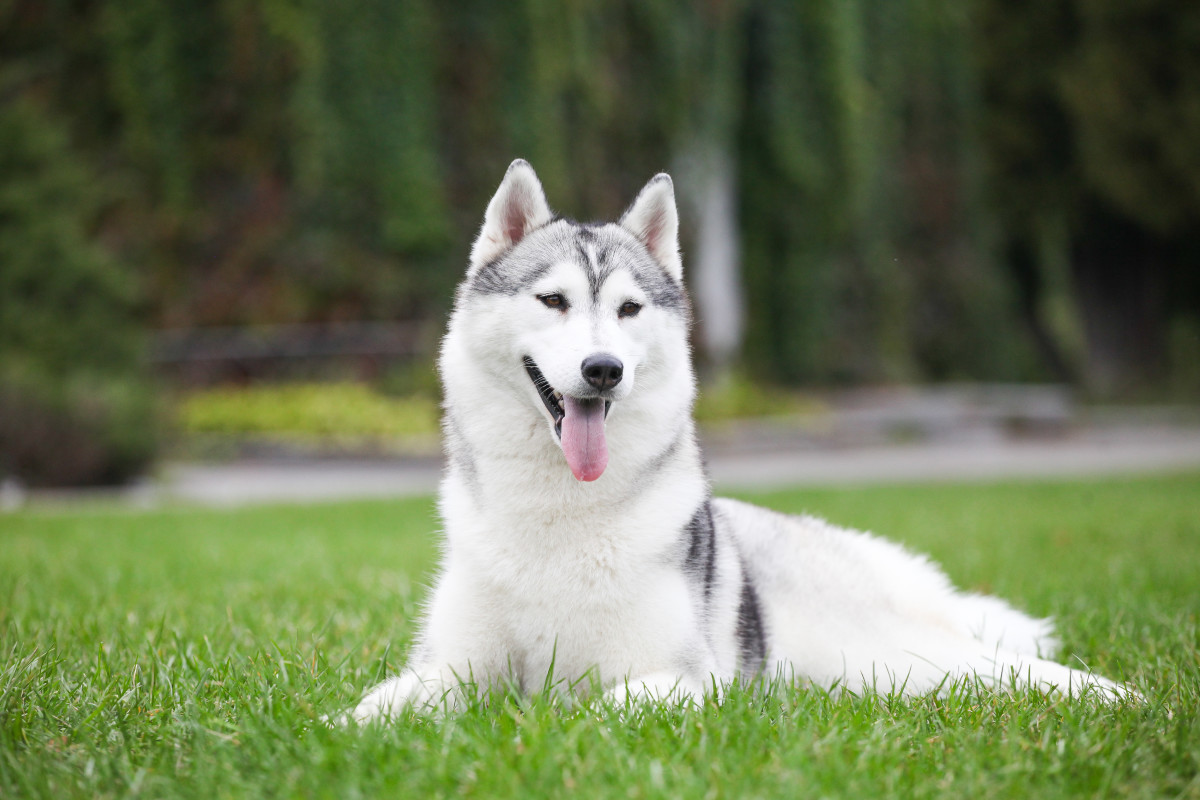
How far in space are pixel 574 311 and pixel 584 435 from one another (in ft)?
1.18

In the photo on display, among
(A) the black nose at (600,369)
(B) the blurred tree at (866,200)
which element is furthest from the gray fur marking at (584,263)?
(B) the blurred tree at (866,200)

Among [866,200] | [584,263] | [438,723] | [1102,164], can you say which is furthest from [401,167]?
[1102,164]

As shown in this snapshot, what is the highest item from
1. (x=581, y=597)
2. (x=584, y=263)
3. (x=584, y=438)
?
(x=584, y=263)

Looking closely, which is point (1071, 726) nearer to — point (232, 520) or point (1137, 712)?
point (1137, 712)

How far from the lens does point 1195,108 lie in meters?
18.0

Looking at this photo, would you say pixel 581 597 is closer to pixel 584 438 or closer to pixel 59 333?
pixel 584 438

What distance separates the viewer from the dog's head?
255 centimetres

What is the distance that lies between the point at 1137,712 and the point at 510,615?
163 cm

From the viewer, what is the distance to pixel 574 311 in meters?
2.68

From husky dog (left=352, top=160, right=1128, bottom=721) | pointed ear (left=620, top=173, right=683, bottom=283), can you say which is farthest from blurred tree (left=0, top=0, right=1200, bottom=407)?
husky dog (left=352, top=160, right=1128, bottom=721)

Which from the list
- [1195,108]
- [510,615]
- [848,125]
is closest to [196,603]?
[510,615]

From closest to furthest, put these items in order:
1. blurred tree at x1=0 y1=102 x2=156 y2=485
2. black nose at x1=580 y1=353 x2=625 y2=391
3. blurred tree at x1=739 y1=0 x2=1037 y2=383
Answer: black nose at x1=580 y1=353 x2=625 y2=391 < blurred tree at x1=0 y1=102 x2=156 y2=485 < blurred tree at x1=739 y1=0 x2=1037 y2=383

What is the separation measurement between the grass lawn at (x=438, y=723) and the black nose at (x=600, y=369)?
81 cm

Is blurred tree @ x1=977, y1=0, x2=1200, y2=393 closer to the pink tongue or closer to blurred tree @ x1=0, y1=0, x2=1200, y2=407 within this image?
blurred tree @ x1=0, y1=0, x2=1200, y2=407
